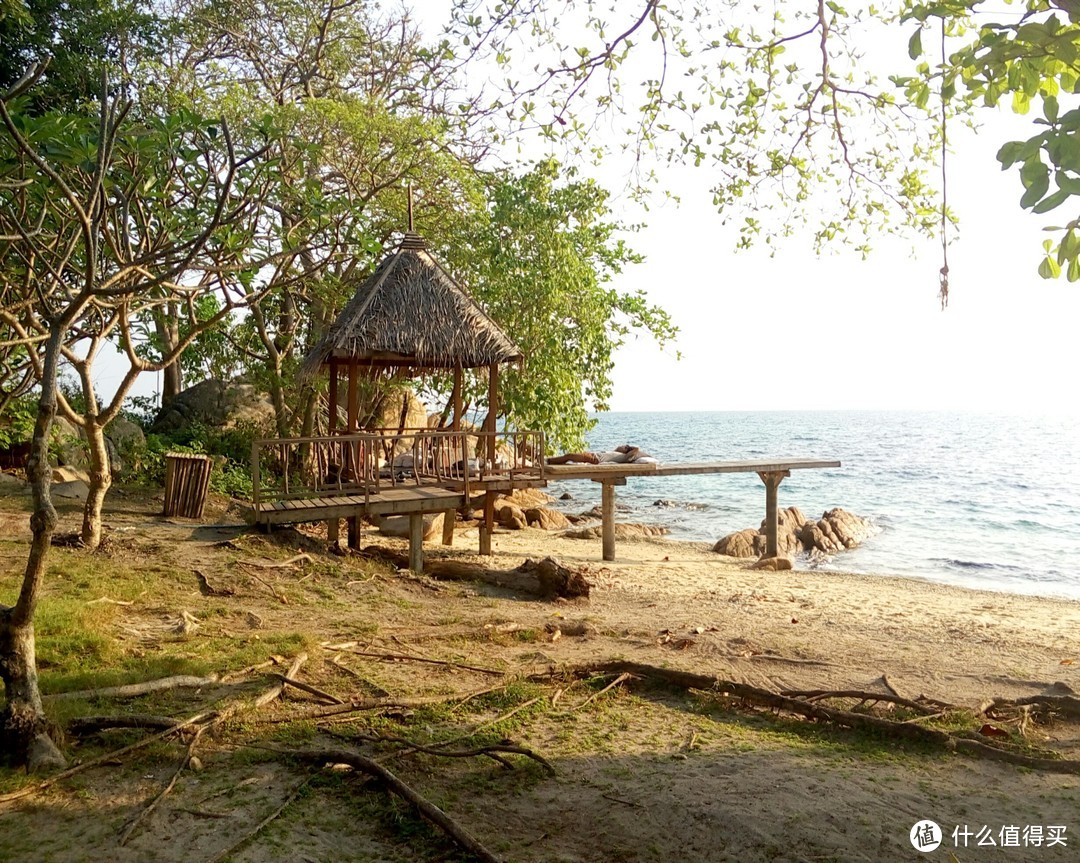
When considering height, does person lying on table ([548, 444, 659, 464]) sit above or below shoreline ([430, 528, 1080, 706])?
above

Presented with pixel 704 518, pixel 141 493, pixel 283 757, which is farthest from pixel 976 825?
pixel 704 518

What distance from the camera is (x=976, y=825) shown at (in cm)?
385

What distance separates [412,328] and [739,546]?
9.48 m

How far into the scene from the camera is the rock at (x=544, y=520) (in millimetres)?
20484

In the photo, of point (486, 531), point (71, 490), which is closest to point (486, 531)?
point (486, 531)

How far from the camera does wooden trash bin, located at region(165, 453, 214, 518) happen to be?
40.1 ft

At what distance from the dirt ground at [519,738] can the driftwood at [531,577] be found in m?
0.24

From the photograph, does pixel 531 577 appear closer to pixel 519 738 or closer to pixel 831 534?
pixel 519 738

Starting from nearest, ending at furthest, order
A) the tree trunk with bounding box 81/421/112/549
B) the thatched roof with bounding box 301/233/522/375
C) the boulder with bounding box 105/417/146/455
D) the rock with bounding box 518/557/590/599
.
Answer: the tree trunk with bounding box 81/421/112/549, the rock with bounding box 518/557/590/599, the thatched roof with bounding box 301/233/522/375, the boulder with bounding box 105/417/146/455

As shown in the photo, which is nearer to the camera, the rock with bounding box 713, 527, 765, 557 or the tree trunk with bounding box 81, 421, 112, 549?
the tree trunk with bounding box 81, 421, 112, 549

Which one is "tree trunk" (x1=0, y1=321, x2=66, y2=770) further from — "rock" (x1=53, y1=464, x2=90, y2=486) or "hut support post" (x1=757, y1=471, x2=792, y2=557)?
"hut support post" (x1=757, y1=471, x2=792, y2=557)

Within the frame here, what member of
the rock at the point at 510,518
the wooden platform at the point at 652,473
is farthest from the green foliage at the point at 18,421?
the rock at the point at 510,518

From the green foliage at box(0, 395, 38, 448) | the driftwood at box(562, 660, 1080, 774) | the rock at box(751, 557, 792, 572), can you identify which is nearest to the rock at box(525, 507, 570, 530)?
the rock at box(751, 557, 792, 572)

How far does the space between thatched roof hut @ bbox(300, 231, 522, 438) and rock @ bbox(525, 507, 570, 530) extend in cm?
805
